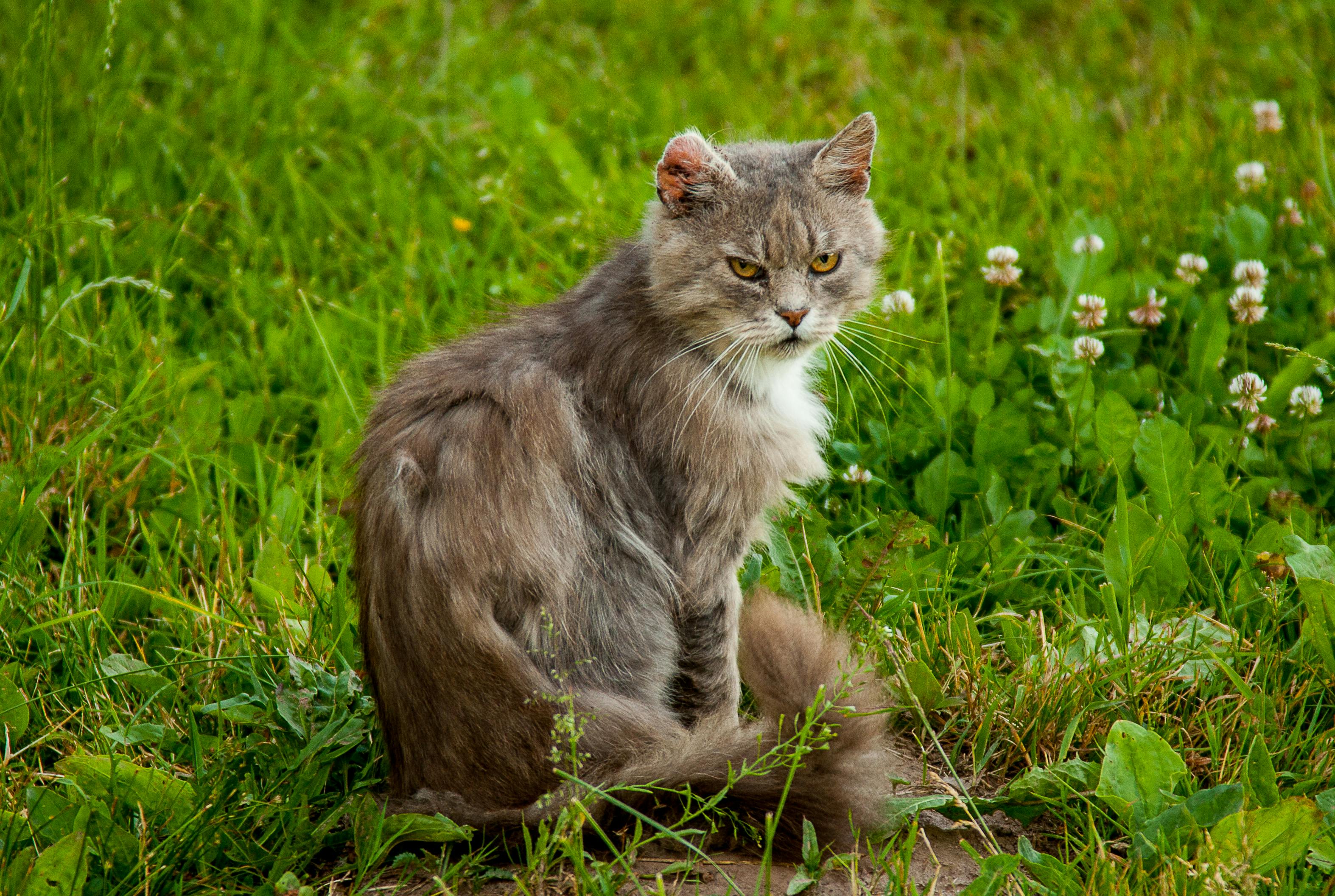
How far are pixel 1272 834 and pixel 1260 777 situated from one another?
0.63 feet

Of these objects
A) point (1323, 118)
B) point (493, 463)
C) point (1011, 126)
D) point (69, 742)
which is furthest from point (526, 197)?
point (1323, 118)

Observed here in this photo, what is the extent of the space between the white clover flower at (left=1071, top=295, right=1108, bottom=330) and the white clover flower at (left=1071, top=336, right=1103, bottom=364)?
7 centimetres

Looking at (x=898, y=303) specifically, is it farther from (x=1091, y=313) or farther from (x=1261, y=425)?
(x=1261, y=425)

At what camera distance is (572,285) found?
14.2ft

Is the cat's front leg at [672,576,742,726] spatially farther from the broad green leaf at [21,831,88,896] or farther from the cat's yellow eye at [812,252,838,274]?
the broad green leaf at [21,831,88,896]

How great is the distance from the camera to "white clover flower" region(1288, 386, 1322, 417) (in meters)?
3.78

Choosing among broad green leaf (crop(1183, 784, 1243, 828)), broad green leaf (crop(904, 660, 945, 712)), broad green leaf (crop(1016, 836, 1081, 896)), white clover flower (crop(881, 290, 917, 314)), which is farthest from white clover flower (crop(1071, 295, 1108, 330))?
broad green leaf (crop(1016, 836, 1081, 896))

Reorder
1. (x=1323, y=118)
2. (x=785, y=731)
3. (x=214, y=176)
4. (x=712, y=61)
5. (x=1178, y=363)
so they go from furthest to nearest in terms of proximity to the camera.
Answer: (x=712, y=61), (x=1323, y=118), (x=214, y=176), (x=1178, y=363), (x=785, y=731)

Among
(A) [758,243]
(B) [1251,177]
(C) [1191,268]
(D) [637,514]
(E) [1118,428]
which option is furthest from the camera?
(B) [1251,177]

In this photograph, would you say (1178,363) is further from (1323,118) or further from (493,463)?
(493,463)

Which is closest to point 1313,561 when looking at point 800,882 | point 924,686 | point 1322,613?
point 1322,613

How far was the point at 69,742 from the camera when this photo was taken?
3.04 meters

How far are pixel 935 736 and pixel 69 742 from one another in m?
2.18

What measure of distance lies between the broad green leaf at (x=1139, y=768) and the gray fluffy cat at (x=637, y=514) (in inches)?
21.1
